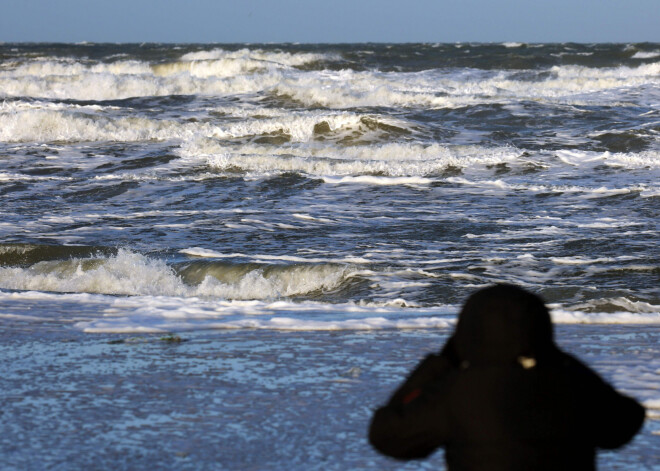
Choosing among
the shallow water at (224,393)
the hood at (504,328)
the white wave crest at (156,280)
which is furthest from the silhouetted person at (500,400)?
the white wave crest at (156,280)

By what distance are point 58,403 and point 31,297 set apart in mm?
3032

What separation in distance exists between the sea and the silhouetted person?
1.61m

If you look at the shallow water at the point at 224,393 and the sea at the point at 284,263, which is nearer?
the shallow water at the point at 224,393

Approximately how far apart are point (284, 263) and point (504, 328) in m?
7.06

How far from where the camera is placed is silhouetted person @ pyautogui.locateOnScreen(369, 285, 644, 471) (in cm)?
207

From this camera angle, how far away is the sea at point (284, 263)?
4.22 m

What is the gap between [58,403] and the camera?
14.6ft

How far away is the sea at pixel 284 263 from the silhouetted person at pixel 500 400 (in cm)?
161

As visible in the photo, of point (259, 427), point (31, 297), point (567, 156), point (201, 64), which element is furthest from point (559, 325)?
point (201, 64)

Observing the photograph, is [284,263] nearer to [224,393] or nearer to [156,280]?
[156,280]

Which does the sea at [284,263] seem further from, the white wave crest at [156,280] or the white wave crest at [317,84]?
the white wave crest at [317,84]

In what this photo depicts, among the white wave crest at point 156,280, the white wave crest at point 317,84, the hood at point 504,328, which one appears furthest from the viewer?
the white wave crest at point 317,84

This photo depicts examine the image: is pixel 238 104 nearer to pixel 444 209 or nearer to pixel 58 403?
pixel 444 209

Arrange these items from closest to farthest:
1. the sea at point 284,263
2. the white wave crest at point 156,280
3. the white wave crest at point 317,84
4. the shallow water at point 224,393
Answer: the shallow water at point 224,393 < the sea at point 284,263 < the white wave crest at point 156,280 < the white wave crest at point 317,84
